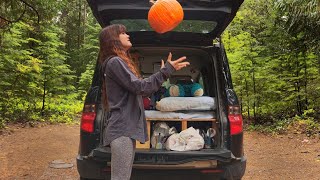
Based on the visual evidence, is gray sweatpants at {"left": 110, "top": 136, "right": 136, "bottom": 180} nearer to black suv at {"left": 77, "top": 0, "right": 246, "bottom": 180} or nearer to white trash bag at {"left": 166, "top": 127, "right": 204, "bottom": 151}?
black suv at {"left": 77, "top": 0, "right": 246, "bottom": 180}

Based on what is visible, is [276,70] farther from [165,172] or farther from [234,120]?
[165,172]

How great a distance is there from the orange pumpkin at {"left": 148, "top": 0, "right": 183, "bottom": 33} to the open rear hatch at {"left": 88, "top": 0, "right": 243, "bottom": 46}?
0.25 m

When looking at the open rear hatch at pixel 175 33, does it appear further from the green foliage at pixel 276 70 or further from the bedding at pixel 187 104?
the green foliage at pixel 276 70

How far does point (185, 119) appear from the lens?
398 cm

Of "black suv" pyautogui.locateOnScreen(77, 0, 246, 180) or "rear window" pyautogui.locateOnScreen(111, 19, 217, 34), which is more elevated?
"rear window" pyautogui.locateOnScreen(111, 19, 217, 34)

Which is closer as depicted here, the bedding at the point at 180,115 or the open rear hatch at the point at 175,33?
the open rear hatch at the point at 175,33

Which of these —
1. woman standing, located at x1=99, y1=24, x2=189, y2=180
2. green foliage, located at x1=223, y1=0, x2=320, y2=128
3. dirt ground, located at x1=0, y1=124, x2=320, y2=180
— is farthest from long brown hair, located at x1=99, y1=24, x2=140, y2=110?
green foliage, located at x1=223, y1=0, x2=320, y2=128

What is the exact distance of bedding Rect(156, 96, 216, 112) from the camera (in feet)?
13.2

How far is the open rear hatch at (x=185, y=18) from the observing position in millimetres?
3858

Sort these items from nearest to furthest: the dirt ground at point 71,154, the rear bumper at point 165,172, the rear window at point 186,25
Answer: the rear bumper at point 165,172
the rear window at point 186,25
the dirt ground at point 71,154

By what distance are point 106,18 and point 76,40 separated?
74.7 feet

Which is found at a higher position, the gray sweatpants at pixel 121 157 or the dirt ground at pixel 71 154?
the gray sweatpants at pixel 121 157

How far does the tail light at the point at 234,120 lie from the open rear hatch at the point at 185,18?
91 centimetres

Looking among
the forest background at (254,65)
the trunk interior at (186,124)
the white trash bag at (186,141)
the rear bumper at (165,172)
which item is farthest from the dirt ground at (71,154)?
the white trash bag at (186,141)
